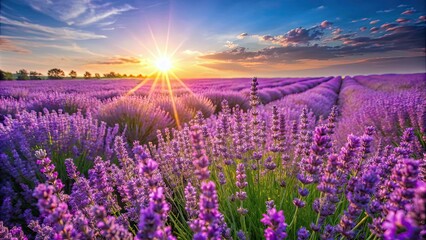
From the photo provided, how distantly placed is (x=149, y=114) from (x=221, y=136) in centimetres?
Result: 275

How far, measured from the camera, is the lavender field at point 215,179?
2.90ft

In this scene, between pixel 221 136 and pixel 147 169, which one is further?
pixel 221 136

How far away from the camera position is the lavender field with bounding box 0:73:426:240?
883 mm

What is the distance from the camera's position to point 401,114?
465 cm

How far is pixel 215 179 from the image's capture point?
112 inches

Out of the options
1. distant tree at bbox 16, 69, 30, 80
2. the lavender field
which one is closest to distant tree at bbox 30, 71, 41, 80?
distant tree at bbox 16, 69, 30, 80

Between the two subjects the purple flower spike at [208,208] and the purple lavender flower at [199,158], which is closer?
the purple flower spike at [208,208]

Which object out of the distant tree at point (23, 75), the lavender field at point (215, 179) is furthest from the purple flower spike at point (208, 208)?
the distant tree at point (23, 75)

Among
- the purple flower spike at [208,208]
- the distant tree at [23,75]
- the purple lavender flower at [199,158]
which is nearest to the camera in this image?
the purple flower spike at [208,208]

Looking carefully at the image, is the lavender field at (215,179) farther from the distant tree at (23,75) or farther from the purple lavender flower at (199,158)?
the distant tree at (23,75)

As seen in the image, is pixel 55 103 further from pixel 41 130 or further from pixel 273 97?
pixel 273 97

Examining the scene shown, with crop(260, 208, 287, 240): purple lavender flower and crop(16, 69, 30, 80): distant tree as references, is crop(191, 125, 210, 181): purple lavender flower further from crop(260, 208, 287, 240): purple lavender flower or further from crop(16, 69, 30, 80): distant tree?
crop(16, 69, 30, 80): distant tree

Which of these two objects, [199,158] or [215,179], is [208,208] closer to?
[199,158]

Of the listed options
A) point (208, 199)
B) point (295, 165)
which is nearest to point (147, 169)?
point (208, 199)
